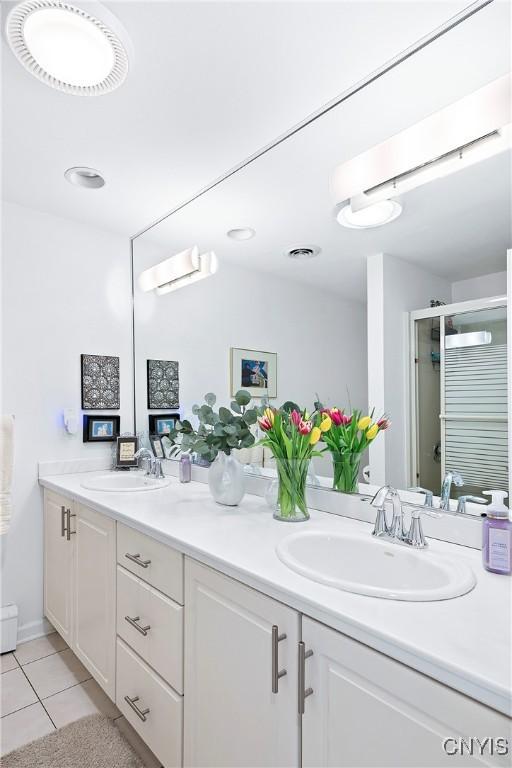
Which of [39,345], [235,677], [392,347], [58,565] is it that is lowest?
[58,565]

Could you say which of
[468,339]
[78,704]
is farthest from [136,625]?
[468,339]

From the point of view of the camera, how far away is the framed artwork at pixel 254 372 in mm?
1921

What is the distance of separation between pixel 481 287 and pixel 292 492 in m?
0.88

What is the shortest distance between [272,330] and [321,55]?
101 centimetres

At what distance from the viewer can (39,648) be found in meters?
2.18

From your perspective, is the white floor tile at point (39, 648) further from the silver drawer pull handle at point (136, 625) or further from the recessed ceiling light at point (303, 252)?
the recessed ceiling light at point (303, 252)

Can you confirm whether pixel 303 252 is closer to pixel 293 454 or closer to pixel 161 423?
pixel 293 454

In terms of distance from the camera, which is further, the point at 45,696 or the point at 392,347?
the point at 45,696

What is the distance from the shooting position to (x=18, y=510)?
2.27 m

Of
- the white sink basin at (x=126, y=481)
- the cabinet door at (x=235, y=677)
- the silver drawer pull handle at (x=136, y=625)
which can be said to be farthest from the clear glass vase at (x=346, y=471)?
the white sink basin at (x=126, y=481)

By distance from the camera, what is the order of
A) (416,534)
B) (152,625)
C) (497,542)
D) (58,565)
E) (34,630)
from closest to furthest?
(497,542) → (416,534) → (152,625) → (58,565) → (34,630)

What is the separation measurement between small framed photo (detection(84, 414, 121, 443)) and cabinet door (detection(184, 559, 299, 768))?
1455 millimetres

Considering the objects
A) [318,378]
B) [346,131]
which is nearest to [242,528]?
[318,378]

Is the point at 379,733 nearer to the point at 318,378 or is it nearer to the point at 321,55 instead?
the point at 318,378
